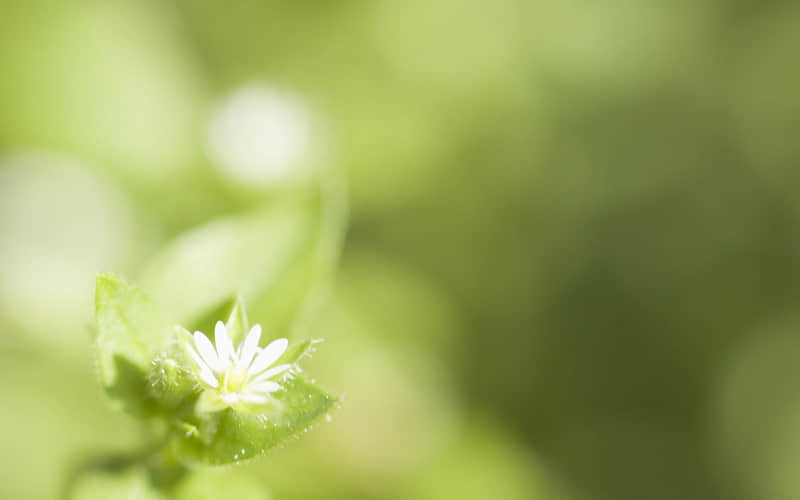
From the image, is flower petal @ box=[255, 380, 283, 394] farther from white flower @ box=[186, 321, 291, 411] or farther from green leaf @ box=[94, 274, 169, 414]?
green leaf @ box=[94, 274, 169, 414]

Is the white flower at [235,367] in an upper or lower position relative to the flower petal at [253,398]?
upper

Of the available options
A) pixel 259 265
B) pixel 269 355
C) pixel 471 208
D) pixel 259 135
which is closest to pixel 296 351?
pixel 269 355

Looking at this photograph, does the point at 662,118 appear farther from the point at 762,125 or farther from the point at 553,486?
the point at 553,486

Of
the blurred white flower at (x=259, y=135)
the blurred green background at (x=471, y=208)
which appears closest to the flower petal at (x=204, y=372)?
the blurred green background at (x=471, y=208)

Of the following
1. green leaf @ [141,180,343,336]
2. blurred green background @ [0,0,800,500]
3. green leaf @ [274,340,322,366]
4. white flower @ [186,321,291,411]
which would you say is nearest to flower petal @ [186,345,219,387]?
white flower @ [186,321,291,411]

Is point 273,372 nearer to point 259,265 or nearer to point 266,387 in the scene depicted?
point 266,387

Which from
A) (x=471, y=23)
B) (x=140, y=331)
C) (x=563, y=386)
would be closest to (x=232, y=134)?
(x=471, y=23)

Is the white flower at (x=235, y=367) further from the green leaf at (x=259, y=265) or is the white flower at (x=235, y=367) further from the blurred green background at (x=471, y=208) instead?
the blurred green background at (x=471, y=208)
